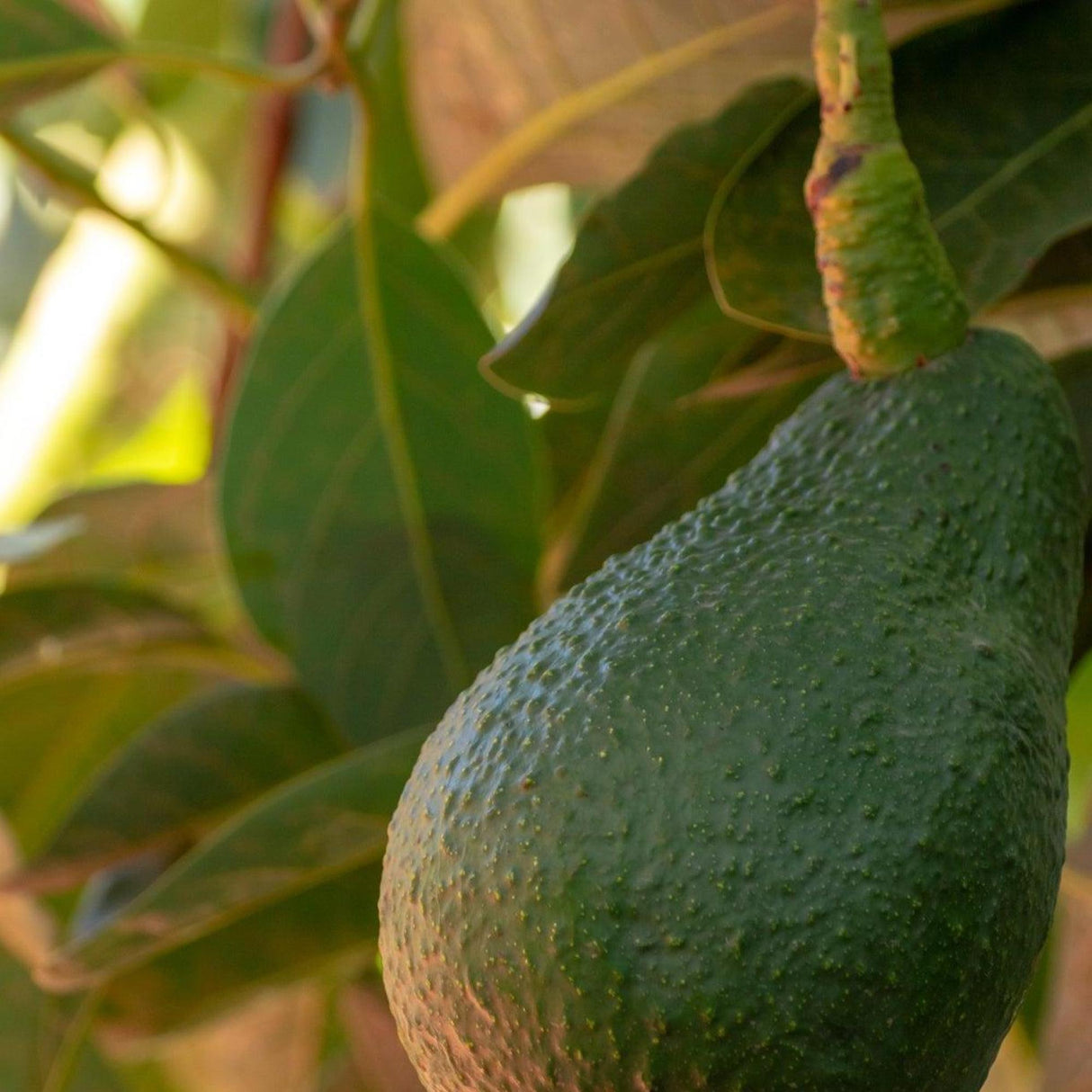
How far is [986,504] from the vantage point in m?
0.58

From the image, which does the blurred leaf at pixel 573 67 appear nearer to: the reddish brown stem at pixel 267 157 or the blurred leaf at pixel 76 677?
the reddish brown stem at pixel 267 157

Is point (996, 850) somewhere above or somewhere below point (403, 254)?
below

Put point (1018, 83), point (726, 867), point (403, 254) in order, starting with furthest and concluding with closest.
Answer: point (403, 254) → point (1018, 83) → point (726, 867)

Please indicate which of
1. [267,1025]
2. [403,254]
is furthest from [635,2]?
[267,1025]

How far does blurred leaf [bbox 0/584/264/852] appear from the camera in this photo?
1.02 metres

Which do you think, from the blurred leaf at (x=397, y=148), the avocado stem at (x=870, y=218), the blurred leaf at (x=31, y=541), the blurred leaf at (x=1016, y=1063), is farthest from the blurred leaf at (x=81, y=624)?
the blurred leaf at (x=1016, y=1063)

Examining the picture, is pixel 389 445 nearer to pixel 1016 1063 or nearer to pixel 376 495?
pixel 376 495

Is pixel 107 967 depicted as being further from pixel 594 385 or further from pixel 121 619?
pixel 594 385

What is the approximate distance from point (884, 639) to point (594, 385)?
0.27 meters

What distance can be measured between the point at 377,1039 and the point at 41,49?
2.30 feet

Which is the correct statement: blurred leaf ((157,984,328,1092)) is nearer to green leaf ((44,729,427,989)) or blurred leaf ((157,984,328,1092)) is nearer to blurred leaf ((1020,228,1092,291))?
green leaf ((44,729,427,989))

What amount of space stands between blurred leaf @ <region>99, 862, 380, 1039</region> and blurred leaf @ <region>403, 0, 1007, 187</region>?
50 centimetres

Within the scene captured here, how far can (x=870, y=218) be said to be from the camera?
59 centimetres

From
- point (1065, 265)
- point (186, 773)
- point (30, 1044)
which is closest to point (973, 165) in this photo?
point (1065, 265)
